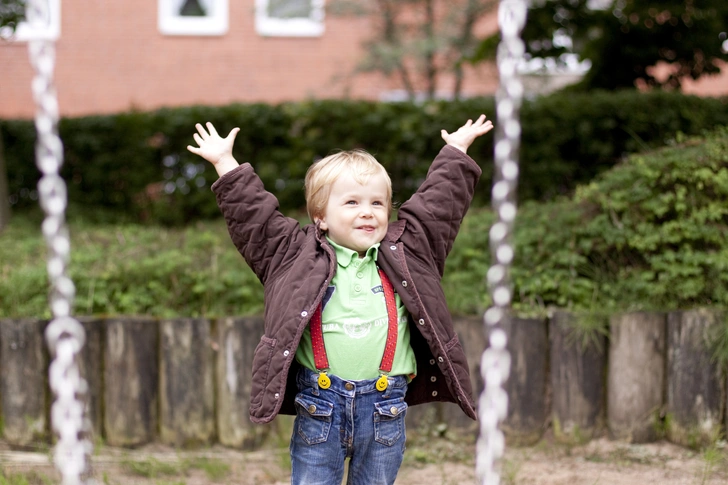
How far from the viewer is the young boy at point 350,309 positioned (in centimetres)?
217

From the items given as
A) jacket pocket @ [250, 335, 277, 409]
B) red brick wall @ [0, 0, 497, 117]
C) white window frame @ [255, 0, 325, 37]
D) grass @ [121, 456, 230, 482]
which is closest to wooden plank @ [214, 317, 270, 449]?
grass @ [121, 456, 230, 482]

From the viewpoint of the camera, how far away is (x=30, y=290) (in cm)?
395

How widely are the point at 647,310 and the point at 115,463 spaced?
261 centimetres

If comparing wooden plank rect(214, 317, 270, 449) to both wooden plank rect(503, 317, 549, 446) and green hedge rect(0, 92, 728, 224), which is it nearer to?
wooden plank rect(503, 317, 549, 446)

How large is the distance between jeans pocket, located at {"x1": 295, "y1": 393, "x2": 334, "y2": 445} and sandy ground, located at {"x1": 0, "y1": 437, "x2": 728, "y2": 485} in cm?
114

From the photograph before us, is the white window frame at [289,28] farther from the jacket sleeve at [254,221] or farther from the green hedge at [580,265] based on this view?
the jacket sleeve at [254,221]

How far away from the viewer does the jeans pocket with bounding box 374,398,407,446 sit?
2182mm

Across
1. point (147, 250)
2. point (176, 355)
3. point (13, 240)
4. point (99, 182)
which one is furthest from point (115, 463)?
point (99, 182)

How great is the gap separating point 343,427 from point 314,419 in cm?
9

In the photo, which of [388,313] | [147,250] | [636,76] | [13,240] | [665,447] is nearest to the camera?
[388,313]

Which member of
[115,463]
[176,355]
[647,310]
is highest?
[647,310]

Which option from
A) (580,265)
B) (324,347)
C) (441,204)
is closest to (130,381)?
(324,347)

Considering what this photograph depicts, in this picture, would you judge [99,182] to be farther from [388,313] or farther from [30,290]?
[388,313]

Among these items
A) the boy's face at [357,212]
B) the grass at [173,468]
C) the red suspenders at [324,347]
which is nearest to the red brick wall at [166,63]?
the grass at [173,468]
